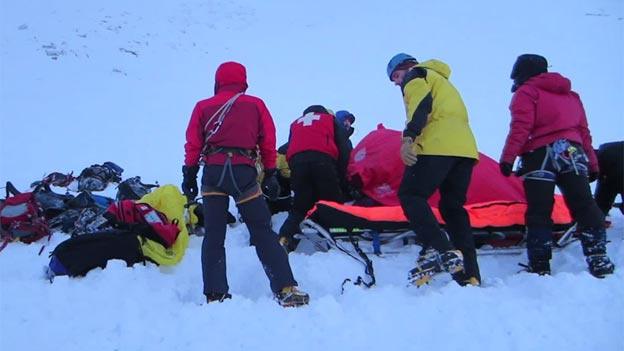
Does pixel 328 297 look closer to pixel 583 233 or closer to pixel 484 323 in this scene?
pixel 484 323

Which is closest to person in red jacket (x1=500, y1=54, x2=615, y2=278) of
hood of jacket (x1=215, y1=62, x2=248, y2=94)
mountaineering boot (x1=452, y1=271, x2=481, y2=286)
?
mountaineering boot (x1=452, y1=271, x2=481, y2=286)

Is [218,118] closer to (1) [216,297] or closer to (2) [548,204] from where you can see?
(1) [216,297]

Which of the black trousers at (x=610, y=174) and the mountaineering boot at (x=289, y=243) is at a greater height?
the black trousers at (x=610, y=174)

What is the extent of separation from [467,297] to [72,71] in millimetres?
12085

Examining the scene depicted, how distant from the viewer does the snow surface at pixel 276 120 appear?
9.55 feet

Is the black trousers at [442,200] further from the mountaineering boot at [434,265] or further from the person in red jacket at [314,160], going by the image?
the person in red jacket at [314,160]

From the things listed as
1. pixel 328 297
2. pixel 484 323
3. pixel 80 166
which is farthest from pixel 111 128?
pixel 484 323

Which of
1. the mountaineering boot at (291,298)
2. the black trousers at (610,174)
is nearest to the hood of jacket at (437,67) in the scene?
the mountaineering boot at (291,298)

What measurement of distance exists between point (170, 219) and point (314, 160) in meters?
1.28

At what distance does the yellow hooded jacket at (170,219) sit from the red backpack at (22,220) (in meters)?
1.00

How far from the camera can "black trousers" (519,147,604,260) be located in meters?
3.82

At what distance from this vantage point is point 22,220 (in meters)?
4.76

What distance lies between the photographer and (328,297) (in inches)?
125

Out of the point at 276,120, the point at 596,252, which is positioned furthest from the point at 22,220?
the point at 276,120
